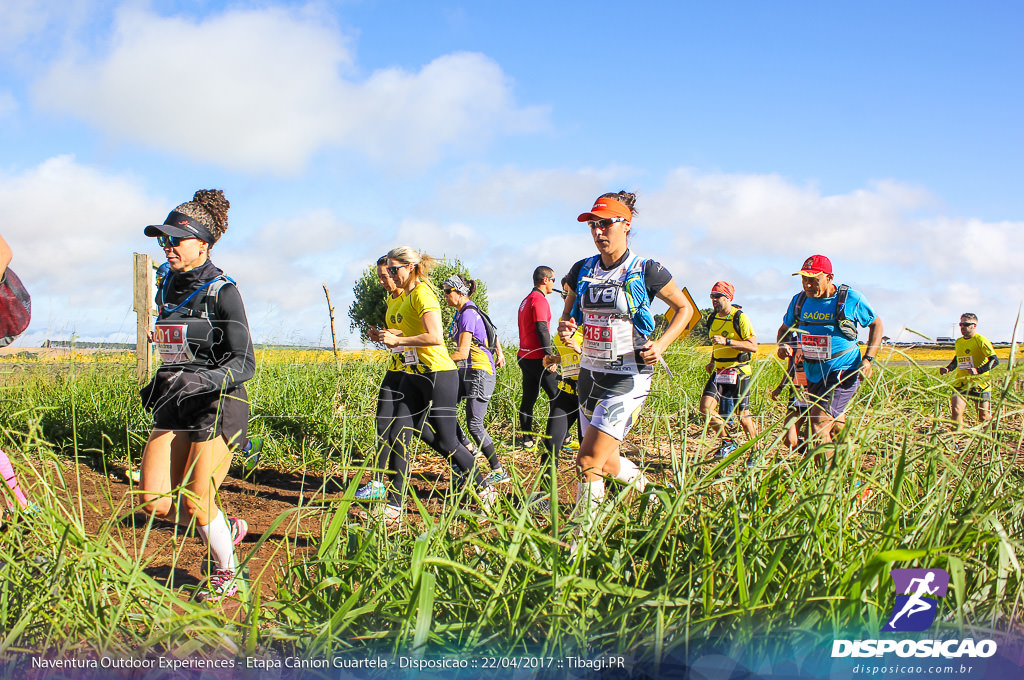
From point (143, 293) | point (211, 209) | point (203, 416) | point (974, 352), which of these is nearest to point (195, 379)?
point (203, 416)

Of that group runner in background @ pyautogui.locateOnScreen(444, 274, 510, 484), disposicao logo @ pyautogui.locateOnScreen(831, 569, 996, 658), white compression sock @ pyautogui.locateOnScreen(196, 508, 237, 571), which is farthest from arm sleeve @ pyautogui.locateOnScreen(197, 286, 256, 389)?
disposicao logo @ pyautogui.locateOnScreen(831, 569, 996, 658)

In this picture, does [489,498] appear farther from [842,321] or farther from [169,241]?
[842,321]

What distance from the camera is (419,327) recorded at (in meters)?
4.74

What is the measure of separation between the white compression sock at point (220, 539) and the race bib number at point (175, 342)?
0.71m

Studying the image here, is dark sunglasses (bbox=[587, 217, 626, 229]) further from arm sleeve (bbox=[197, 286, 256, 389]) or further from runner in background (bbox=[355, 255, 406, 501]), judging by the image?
arm sleeve (bbox=[197, 286, 256, 389])

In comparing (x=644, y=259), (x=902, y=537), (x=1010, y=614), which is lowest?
(x=1010, y=614)

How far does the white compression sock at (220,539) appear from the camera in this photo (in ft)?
10.1

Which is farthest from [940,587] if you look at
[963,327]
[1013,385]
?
[963,327]

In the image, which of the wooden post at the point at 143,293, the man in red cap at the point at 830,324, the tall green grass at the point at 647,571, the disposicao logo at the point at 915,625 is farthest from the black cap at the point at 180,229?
the wooden post at the point at 143,293

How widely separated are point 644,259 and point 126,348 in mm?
6431

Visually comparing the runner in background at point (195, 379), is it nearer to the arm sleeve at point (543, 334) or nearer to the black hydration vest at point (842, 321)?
the arm sleeve at point (543, 334)

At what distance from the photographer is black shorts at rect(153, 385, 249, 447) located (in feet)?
10.3

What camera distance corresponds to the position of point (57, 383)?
286 inches

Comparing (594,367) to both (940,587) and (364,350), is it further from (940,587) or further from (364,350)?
(364,350)
